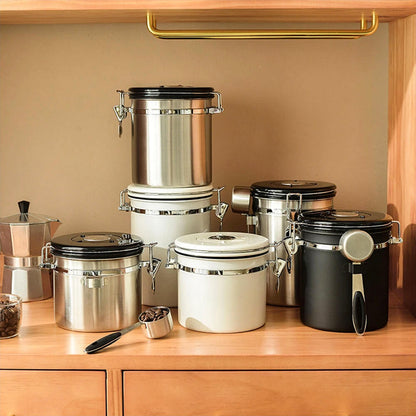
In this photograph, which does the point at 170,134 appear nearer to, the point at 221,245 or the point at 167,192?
the point at 167,192

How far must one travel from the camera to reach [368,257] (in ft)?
4.29

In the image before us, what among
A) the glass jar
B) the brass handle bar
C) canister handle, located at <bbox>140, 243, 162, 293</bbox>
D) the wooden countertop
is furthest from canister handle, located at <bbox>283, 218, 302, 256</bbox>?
the glass jar

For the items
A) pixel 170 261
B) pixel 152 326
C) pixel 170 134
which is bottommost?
pixel 152 326

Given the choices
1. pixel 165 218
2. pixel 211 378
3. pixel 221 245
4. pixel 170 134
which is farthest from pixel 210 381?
pixel 170 134

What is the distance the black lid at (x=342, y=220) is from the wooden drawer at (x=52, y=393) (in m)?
0.47

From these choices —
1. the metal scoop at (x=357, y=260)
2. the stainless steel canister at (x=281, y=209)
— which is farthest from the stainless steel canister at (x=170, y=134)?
the metal scoop at (x=357, y=260)

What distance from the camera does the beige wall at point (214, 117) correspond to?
1701 mm

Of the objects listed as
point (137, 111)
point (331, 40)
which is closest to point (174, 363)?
point (137, 111)

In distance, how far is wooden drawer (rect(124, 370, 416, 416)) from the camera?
4.06ft

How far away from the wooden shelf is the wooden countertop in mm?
619

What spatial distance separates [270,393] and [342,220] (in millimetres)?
343

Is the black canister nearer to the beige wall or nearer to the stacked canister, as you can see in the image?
the stacked canister

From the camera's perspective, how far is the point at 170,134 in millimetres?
1465

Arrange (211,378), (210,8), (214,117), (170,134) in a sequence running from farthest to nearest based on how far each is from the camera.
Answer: (214,117), (170,134), (210,8), (211,378)
